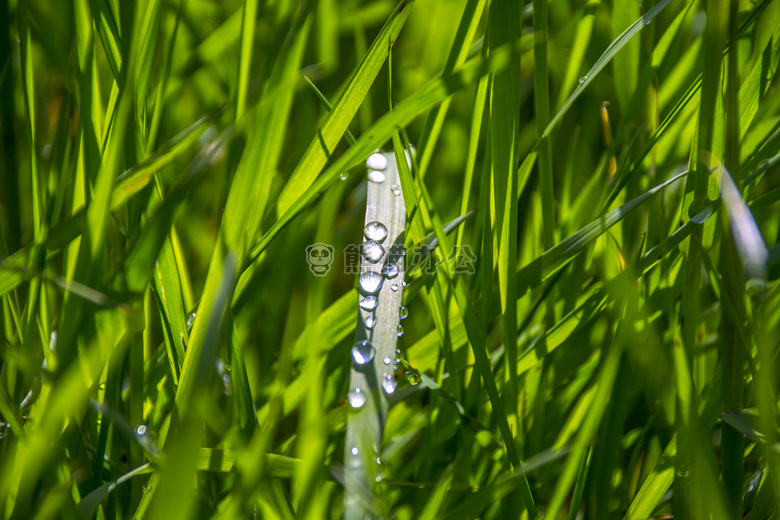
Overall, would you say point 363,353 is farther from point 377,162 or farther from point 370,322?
point 377,162

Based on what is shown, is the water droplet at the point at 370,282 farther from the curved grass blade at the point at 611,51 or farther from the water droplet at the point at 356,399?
the curved grass blade at the point at 611,51

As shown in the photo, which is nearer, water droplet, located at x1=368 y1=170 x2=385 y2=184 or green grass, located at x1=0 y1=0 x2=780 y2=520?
green grass, located at x1=0 y1=0 x2=780 y2=520

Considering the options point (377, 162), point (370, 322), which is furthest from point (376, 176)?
point (370, 322)

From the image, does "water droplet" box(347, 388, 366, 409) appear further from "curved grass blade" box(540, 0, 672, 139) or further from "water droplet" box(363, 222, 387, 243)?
"curved grass blade" box(540, 0, 672, 139)

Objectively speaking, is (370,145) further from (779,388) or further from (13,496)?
(779,388)

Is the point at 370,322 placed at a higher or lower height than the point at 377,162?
lower
